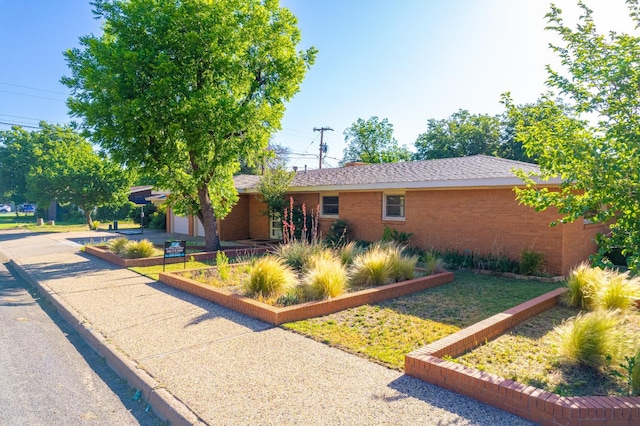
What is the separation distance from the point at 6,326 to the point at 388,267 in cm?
726

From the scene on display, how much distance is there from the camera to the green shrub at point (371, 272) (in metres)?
9.11

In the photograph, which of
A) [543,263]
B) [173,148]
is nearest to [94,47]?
[173,148]

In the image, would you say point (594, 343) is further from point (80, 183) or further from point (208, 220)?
point (80, 183)

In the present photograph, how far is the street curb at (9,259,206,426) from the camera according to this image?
3.89 metres

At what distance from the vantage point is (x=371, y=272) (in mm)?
9102

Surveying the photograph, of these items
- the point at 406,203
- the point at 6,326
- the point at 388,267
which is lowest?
the point at 6,326

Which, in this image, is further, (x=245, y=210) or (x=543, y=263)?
(x=245, y=210)

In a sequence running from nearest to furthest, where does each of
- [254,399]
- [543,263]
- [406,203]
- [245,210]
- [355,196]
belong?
[254,399]
[543,263]
[406,203]
[355,196]
[245,210]

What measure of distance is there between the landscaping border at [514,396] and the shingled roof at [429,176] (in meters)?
6.16

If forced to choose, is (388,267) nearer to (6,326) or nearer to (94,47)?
(6,326)

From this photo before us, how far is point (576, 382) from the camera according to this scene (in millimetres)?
4523

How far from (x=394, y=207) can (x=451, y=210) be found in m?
2.47

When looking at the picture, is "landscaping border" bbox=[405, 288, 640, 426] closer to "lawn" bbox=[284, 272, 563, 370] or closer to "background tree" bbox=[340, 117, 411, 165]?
"lawn" bbox=[284, 272, 563, 370]

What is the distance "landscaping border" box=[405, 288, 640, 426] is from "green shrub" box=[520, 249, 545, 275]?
6.29 m
